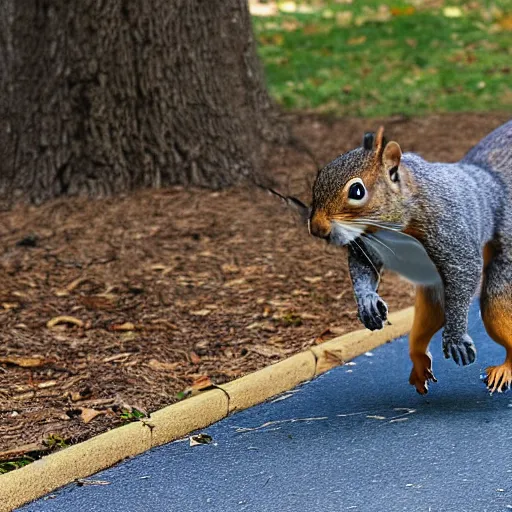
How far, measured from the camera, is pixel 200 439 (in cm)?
490

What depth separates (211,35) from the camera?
8.30 m

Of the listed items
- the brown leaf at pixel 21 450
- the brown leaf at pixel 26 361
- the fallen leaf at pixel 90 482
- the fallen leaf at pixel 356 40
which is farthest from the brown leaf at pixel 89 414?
the fallen leaf at pixel 356 40

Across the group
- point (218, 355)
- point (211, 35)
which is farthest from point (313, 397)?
point (211, 35)

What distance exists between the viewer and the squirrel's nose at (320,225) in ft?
13.4

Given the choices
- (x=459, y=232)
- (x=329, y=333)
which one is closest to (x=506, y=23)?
(x=329, y=333)

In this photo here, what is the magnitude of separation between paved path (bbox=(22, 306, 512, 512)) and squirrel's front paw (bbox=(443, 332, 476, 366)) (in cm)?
38

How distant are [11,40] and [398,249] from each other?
15.7 feet

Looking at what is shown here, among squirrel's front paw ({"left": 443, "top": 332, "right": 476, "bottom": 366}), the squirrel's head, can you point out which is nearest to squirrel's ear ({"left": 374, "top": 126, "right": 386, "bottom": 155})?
the squirrel's head

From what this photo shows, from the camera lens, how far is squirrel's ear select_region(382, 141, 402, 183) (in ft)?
13.7

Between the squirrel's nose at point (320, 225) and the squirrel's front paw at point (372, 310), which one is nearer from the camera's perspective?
the squirrel's nose at point (320, 225)

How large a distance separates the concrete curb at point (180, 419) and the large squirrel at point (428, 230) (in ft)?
2.48

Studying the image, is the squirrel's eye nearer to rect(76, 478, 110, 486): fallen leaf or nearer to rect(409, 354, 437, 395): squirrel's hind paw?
rect(409, 354, 437, 395): squirrel's hind paw

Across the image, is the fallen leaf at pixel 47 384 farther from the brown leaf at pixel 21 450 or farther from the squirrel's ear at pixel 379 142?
the squirrel's ear at pixel 379 142

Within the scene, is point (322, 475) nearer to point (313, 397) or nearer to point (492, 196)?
point (313, 397)
